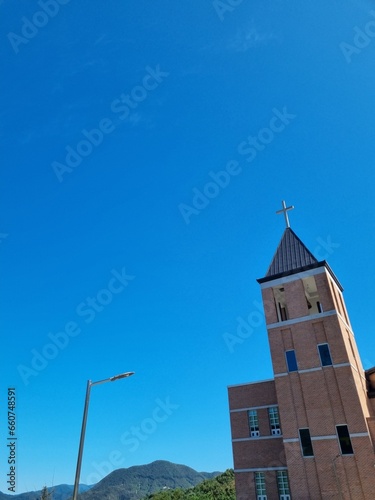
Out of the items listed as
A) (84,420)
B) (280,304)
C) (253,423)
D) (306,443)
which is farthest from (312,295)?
(84,420)

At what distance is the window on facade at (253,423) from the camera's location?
29453 millimetres

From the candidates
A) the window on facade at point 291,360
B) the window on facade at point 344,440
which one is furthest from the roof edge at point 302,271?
the window on facade at point 344,440

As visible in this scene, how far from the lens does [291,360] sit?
28.0m

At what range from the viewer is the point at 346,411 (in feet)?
80.8

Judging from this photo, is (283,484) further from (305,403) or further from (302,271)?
(302,271)

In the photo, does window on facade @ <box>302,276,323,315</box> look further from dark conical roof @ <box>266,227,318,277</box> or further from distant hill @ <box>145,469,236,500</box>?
distant hill @ <box>145,469,236,500</box>

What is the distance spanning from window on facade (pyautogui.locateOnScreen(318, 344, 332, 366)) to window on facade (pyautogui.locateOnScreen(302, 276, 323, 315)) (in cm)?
418

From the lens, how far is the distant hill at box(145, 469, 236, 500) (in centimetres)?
6481

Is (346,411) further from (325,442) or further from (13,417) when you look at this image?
(13,417)

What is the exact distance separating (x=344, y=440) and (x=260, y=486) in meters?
7.74

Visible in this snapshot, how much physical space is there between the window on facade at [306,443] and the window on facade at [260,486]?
192 inches

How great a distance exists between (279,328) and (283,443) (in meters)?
7.97

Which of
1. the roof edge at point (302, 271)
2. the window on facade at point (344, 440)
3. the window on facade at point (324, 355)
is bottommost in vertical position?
the window on facade at point (344, 440)

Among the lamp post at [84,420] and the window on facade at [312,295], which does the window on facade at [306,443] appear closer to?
the window on facade at [312,295]
